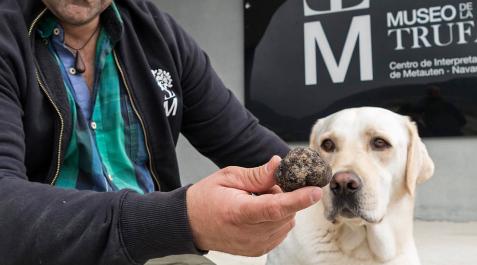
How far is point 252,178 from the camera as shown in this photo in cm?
64

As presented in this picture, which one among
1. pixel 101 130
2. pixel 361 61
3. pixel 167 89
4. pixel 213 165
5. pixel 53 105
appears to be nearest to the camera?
pixel 53 105

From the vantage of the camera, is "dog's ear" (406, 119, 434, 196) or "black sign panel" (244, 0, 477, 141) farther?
"black sign panel" (244, 0, 477, 141)

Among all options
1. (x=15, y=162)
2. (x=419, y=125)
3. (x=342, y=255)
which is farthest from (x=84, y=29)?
(x=419, y=125)

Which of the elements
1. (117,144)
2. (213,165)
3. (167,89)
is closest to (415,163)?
(167,89)

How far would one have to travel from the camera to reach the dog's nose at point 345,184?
54.7 inches

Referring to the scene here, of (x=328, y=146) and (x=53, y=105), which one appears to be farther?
(x=328, y=146)

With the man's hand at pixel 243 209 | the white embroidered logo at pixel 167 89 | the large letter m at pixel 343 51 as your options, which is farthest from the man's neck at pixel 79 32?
the large letter m at pixel 343 51

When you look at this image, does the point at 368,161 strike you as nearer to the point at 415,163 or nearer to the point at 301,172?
the point at 415,163

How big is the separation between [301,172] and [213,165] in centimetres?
323

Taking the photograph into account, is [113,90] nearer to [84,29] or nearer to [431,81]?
[84,29]

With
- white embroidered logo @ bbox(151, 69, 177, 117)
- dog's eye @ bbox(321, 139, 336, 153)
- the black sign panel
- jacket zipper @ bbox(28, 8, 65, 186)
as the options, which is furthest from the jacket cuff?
the black sign panel

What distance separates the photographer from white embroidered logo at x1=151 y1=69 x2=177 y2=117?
124 cm

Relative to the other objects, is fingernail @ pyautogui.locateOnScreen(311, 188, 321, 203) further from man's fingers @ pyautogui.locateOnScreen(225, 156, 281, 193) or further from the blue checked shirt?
the blue checked shirt

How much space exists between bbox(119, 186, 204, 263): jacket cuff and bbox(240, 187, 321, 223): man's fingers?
10 centimetres
